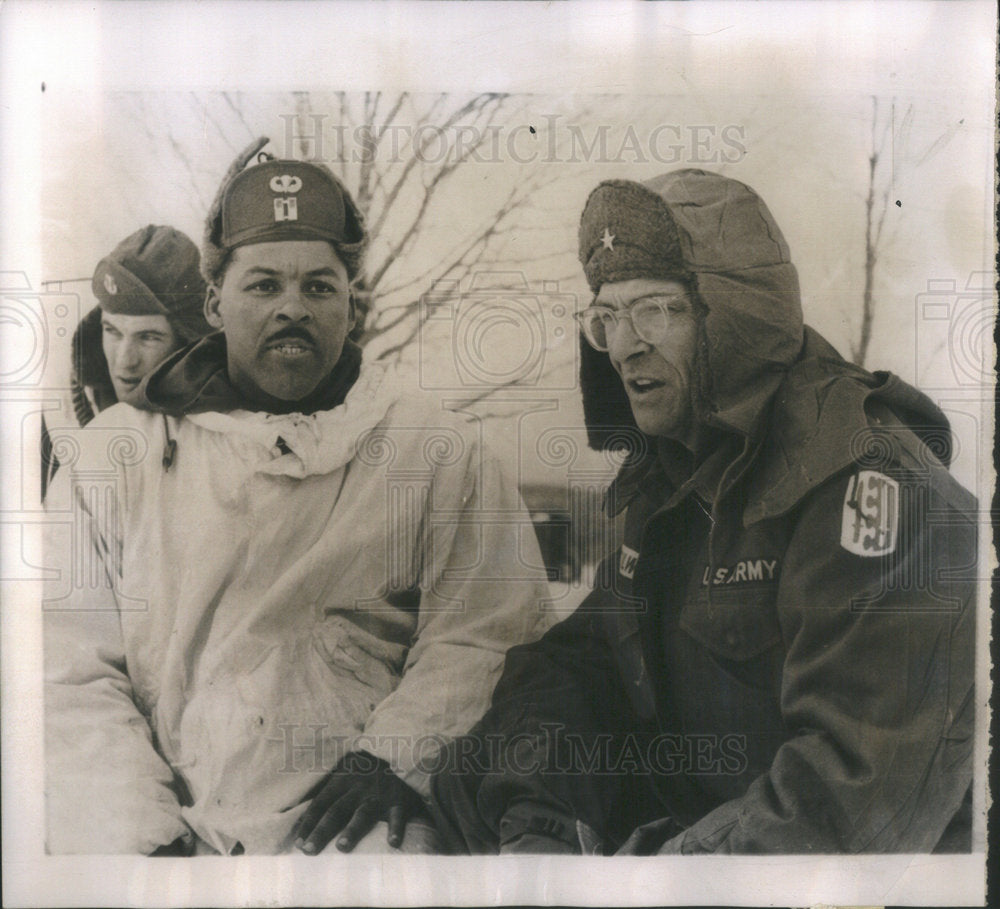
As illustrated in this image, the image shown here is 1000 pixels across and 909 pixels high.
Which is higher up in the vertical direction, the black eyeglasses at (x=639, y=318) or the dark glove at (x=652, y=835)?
the black eyeglasses at (x=639, y=318)

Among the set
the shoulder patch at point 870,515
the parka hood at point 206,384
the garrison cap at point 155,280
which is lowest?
the shoulder patch at point 870,515

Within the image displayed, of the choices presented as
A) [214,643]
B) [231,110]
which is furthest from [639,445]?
[231,110]

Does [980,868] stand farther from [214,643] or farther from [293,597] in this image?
[214,643]

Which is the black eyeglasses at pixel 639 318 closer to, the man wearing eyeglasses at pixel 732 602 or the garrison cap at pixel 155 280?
the man wearing eyeglasses at pixel 732 602

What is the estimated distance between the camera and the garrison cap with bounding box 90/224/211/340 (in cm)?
264

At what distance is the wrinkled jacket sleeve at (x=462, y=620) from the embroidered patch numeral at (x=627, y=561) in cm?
23

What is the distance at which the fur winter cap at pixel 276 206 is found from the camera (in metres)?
2.62

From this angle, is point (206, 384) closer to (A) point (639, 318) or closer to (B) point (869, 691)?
(A) point (639, 318)

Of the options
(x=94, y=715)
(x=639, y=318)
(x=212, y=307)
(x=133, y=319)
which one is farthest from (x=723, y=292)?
(x=94, y=715)

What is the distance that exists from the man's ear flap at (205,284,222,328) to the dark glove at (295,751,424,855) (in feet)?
4.30

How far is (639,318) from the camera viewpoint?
2.61 m

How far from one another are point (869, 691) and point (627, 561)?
0.77 metres

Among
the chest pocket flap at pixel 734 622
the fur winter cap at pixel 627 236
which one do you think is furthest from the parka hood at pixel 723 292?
the chest pocket flap at pixel 734 622

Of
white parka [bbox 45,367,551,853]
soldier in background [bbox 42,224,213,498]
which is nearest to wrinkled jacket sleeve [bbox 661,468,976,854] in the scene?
white parka [bbox 45,367,551,853]
